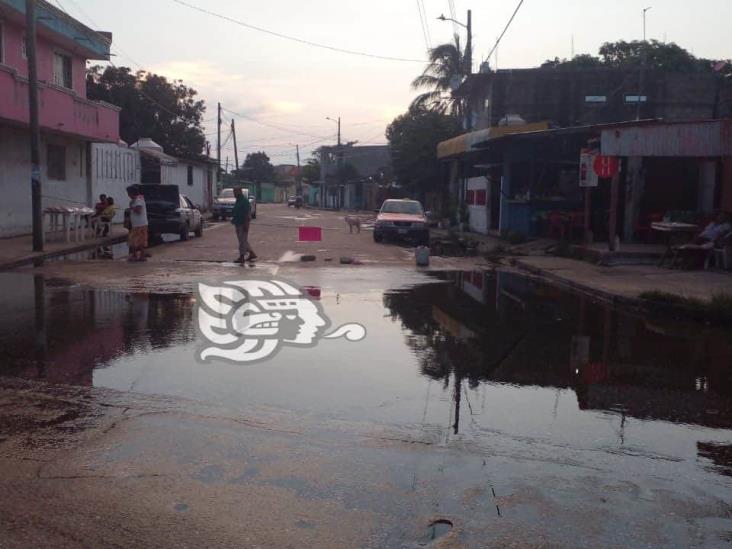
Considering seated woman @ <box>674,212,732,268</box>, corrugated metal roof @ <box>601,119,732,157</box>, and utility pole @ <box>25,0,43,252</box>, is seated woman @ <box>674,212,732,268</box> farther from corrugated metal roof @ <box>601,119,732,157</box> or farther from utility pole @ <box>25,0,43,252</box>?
utility pole @ <box>25,0,43,252</box>

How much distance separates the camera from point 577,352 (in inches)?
353

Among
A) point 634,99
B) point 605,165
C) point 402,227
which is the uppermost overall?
point 634,99

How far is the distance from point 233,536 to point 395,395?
3092 millimetres

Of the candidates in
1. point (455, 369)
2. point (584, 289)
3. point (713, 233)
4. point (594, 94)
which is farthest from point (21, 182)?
point (594, 94)

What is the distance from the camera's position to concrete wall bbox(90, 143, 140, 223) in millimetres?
31500

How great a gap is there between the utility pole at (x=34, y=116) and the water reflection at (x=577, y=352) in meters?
10.5

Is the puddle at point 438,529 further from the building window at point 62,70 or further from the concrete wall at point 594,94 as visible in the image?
the concrete wall at point 594,94

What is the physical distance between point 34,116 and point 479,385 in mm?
15589

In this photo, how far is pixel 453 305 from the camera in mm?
12469

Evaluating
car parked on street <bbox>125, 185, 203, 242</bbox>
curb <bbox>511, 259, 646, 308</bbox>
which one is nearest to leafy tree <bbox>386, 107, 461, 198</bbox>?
car parked on street <bbox>125, 185, 203, 242</bbox>

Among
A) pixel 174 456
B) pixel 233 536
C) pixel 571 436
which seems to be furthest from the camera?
pixel 571 436

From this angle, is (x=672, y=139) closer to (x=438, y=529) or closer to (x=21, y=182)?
(x=438, y=529)

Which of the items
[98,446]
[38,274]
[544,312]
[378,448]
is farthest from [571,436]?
[38,274]

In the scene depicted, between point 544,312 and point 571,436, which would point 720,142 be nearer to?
point 544,312
